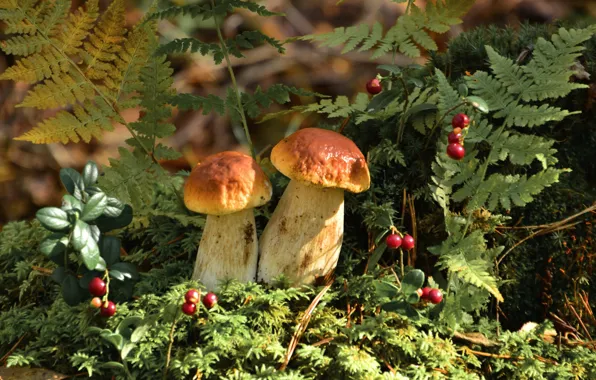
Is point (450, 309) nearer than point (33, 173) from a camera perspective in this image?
Yes

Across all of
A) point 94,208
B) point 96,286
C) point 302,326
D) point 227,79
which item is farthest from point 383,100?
point 227,79

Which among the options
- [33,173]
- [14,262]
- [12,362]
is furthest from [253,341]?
[33,173]

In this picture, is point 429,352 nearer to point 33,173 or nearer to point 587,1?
point 33,173

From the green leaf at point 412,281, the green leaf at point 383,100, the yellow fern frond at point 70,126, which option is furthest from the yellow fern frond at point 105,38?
the green leaf at point 412,281

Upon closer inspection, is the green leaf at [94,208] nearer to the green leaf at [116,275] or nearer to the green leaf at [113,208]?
the green leaf at [113,208]

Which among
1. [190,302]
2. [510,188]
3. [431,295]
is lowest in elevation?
[431,295]

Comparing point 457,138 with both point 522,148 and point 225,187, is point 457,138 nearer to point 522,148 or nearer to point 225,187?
point 522,148
